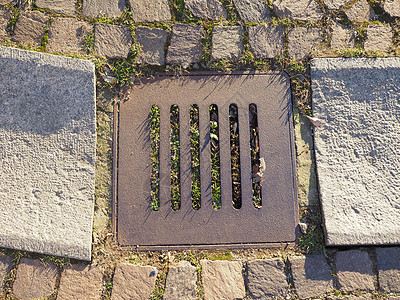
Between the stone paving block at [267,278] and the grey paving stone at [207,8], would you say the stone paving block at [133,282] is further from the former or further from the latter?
the grey paving stone at [207,8]

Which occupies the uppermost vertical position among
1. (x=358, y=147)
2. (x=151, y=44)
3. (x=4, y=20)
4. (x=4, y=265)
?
(x=4, y=20)

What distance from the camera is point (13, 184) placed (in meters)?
2.15

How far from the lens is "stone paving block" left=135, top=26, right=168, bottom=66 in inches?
91.7

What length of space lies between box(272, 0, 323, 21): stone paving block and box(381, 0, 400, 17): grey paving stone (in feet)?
1.52

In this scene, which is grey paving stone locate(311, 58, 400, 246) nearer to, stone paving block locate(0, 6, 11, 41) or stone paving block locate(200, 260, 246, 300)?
stone paving block locate(200, 260, 246, 300)

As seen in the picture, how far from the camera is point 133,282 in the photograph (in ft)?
6.94

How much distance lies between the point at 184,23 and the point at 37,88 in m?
1.08

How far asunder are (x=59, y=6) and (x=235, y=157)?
159 centimetres

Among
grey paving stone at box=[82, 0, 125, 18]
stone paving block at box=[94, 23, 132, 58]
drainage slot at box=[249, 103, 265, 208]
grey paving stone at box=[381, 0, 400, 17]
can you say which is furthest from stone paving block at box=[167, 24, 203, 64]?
grey paving stone at box=[381, 0, 400, 17]

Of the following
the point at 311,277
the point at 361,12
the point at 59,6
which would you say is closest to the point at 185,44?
the point at 59,6

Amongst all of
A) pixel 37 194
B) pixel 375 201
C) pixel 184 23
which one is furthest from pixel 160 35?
pixel 375 201

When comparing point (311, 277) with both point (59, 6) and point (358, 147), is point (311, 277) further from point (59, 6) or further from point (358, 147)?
point (59, 6)

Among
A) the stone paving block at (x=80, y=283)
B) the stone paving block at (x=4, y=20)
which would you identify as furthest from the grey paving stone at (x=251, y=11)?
the stone paving block at (x=80, y=283)

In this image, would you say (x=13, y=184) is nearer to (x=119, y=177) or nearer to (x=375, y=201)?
(x=119, y=177)
